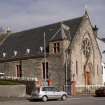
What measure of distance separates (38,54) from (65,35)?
6.08 metres

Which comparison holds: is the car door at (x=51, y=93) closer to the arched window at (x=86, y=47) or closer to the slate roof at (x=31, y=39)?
the slate roof at (x=31, y=39)

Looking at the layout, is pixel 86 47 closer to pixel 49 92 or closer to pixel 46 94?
pixel 49 92

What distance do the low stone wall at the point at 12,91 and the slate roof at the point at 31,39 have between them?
613 inches

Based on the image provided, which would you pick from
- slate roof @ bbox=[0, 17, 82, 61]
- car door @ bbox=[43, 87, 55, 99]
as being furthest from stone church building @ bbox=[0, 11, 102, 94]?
car door @ bbox=[43, 87, 55, 99]

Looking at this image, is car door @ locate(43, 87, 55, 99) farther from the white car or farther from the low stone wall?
the low stone wall

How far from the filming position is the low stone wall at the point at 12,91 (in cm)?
4369

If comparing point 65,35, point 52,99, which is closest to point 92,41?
point 65,35

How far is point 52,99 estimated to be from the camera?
42094 millimetres

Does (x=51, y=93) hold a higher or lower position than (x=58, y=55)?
lower

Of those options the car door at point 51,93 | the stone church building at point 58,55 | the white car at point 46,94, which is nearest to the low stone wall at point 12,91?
the white car at point 46,94

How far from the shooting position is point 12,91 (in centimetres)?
4456

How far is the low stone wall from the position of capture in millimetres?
43688

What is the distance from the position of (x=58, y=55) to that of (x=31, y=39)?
9.99 meters

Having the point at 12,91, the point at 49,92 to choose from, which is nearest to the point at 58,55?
the point at 12,91
